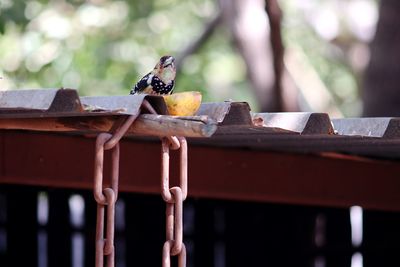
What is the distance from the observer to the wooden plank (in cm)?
341

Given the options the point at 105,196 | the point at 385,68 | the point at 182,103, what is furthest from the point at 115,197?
the point at 385,68

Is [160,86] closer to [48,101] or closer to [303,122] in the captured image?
[303,122]

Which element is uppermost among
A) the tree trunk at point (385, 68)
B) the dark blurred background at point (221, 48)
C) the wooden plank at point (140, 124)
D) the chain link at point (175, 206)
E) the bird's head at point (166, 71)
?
the dark blurred background at point (221, 48)

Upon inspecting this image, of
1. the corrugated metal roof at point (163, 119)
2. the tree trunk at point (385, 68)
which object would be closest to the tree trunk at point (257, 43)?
the tree trunk at point (385, 68)

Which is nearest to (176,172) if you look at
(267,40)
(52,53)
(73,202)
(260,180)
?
(260,180)

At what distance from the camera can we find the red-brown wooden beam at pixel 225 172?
5355 millimetres

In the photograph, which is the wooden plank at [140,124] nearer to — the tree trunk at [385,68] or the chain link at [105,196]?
the chain link at [105,196]

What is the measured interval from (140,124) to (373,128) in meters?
1.11

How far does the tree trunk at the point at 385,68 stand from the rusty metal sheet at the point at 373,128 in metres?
4.22

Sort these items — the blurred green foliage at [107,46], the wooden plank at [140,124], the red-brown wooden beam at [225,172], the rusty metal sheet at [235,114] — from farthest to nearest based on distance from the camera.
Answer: the blurred green foliage at [107,46], the red-brown wooden beam at [225,172], the rusty metal sheet at [235,114], the wooden plank at [140,124]

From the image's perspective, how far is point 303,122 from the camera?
4023 millimetres

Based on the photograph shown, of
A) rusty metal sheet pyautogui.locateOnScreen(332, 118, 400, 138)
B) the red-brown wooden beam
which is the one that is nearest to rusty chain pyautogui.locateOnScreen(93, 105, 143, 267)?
rusty metal sheet pyautogui.locateOnScreen(332, 118, 400, 138)

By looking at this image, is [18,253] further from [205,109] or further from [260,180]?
[205,109]

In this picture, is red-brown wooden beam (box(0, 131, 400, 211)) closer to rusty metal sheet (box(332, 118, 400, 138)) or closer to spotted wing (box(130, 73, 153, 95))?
spotted wing (box(130, 73, 153, 95))
